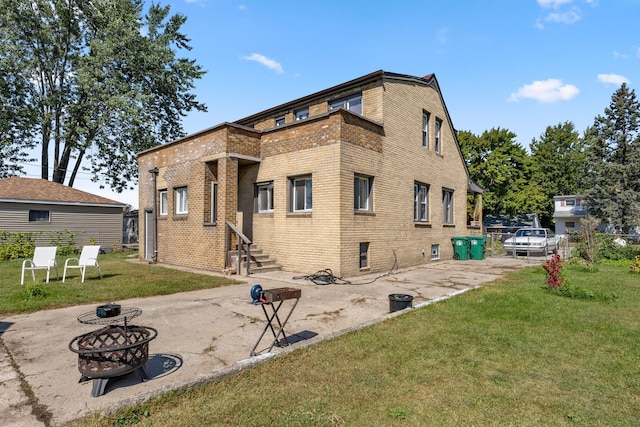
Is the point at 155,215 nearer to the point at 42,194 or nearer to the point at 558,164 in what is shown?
the point at 42,194

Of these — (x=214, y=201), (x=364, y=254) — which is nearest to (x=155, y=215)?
(x=214, y=201)

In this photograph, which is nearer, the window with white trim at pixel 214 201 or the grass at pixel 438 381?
the grass at pixel 438 381

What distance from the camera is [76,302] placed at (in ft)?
24.2

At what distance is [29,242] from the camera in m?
20.5

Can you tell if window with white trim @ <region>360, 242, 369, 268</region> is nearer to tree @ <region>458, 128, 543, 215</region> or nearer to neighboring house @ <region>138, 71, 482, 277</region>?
neighboring house @ <region>138, 71, 482, 277</region>

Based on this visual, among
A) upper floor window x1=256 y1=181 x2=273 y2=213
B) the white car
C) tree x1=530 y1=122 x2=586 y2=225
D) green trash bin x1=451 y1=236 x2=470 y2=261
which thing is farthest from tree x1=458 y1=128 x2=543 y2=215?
upper floor window x1=256 y1=181 x2=273 y2=213

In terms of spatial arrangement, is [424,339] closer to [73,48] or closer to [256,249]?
[256,249]

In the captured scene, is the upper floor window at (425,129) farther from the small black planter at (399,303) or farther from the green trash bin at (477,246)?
the small black planter at (399,303)

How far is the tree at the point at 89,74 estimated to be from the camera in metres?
25.5

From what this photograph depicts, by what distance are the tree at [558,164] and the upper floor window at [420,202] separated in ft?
142

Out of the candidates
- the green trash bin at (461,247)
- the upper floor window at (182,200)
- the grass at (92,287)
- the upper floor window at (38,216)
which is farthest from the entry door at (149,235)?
the green trash bin at (461,247)

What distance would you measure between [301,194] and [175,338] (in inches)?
298

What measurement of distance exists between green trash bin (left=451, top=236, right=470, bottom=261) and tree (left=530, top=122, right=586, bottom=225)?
4082cm

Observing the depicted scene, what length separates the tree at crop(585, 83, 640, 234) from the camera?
111 feet
